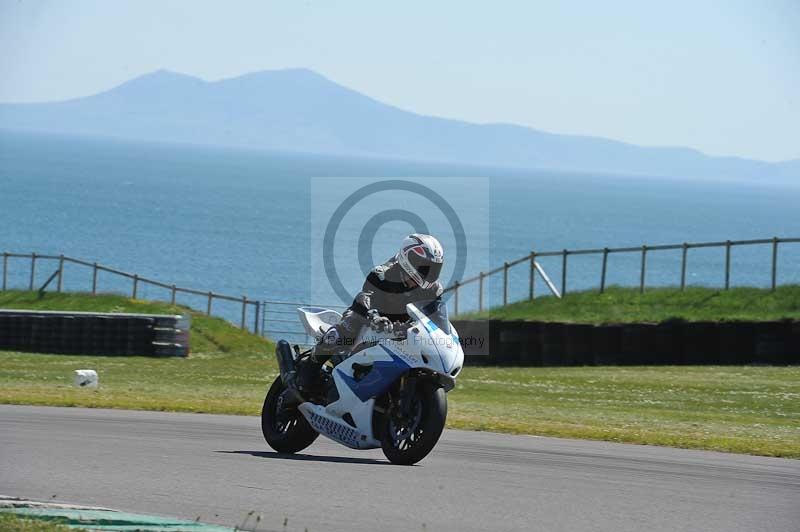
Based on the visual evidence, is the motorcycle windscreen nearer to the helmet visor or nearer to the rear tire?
the helmet visor

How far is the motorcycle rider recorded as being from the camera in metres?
10.3

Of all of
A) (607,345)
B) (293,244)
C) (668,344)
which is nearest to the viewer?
(668,344)

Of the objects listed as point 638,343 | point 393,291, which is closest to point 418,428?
point 393,291

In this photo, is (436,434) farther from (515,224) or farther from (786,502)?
(515,224)

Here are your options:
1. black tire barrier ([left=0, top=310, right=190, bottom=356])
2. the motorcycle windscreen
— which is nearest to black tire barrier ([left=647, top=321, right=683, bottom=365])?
black tire barrier ([left=0, top=310, right=190, bottom=356])

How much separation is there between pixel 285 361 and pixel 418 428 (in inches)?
83.4

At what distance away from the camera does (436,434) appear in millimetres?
9867

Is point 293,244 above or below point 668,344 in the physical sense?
above

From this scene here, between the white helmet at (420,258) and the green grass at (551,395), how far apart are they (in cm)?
396

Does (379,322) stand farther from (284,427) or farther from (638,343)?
(638,343)

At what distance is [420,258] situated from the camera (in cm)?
1027

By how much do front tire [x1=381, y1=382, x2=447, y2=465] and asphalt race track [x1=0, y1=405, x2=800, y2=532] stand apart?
0.17 metres

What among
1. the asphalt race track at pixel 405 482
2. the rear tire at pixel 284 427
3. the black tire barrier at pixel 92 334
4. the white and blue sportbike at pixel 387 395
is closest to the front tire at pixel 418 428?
the white and blue sportbike at pixel 387 395

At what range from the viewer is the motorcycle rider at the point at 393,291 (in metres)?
10.3
